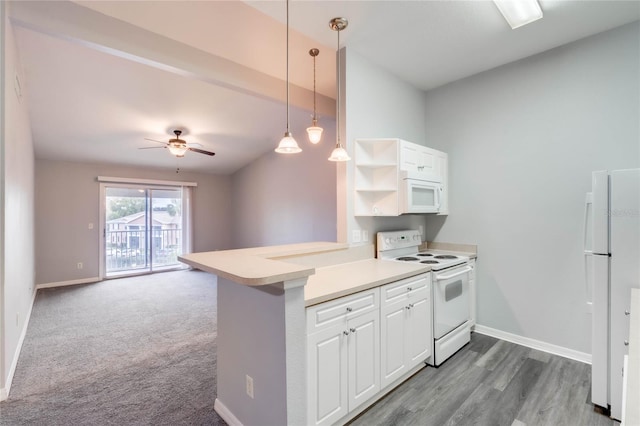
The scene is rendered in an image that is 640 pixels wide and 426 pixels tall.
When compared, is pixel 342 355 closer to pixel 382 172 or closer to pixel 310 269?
pixel 310 269

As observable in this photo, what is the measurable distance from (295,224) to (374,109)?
3299 millimetres

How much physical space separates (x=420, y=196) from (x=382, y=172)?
0.47 metres

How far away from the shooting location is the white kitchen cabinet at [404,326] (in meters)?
2.10

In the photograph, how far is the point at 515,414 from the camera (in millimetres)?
1990

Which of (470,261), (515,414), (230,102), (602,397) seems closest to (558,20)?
(470,261)

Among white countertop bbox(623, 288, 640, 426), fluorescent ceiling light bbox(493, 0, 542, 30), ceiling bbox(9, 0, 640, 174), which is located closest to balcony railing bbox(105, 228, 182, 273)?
ceiling bbox(9, 0, 640, 174)

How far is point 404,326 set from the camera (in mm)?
2254

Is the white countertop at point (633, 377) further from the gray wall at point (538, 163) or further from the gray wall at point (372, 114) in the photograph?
the gray wall at point (372, 114)

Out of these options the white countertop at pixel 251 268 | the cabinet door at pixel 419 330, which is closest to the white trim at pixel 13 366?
the white countertop at pixel 251 268

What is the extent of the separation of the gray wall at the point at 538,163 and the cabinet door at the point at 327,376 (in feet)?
7.47

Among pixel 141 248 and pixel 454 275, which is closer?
pixel 454 275

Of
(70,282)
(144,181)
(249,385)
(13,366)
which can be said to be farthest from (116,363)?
(144,181)

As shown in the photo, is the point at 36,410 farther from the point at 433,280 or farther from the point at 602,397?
the point at 602,397

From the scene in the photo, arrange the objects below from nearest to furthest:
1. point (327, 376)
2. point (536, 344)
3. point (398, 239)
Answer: point (327, 376) < point (536, 344) < point (398, 239)
